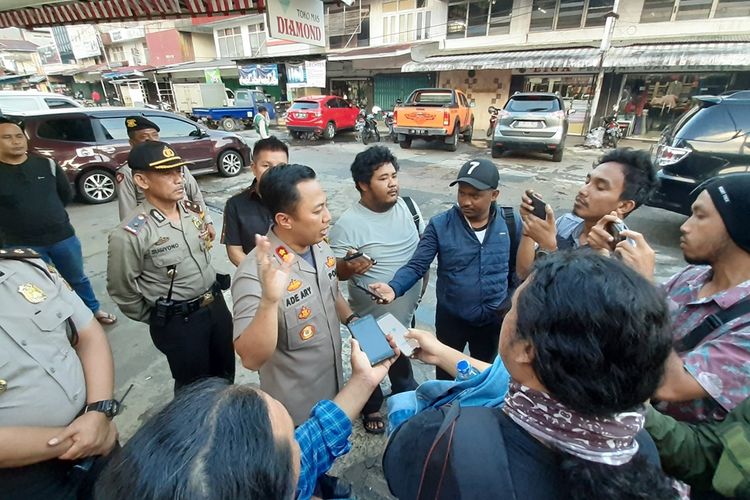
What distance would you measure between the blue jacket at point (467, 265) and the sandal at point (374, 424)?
863 millimetres

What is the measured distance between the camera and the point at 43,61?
3403cm

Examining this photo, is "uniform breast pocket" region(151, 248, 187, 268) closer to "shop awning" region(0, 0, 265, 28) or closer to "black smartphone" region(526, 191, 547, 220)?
"black smartphone" region(526, 191, 547, 220)

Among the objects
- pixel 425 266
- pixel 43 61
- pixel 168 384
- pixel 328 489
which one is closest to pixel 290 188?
pixel 425 266

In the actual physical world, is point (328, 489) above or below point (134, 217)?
below

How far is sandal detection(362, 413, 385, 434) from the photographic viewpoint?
7.36 feet

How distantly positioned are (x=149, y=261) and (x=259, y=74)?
20.3m

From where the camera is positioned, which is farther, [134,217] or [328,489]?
[134,217]

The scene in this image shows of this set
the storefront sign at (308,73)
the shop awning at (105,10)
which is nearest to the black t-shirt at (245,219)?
the shop awning at (105,10)

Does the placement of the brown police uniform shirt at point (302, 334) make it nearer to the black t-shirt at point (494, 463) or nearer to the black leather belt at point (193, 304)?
the black leather belt at point (193, 304)

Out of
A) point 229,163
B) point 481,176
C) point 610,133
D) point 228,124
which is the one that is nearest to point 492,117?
point 610,133

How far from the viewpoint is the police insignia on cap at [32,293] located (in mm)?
1211

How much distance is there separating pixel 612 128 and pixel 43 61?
47.8 m

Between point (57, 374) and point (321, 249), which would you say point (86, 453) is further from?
point (321, 249)

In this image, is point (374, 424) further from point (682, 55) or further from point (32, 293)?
point (682, 55)
